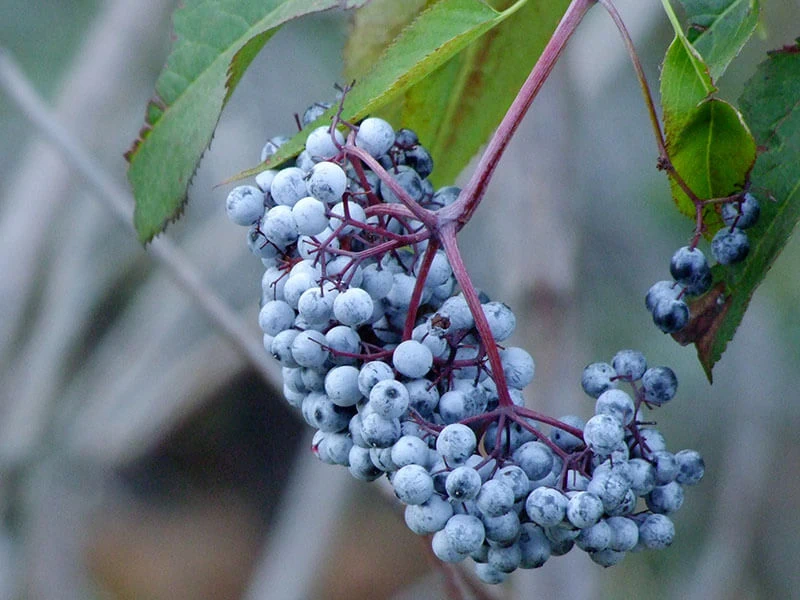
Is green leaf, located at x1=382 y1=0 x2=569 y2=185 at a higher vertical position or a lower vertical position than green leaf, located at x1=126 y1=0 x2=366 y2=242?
lower

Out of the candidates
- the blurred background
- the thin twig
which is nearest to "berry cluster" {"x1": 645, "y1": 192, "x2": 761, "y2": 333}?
the blurred background

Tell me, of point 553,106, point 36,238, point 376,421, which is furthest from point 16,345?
point 376,421

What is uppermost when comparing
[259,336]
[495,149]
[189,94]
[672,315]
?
[189,94]

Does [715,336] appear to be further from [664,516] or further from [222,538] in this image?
[222,538]

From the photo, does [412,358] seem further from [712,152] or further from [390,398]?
[712,152]

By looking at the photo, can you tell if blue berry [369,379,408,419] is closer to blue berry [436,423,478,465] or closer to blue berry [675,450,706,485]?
blue berry [436,423,478,465]

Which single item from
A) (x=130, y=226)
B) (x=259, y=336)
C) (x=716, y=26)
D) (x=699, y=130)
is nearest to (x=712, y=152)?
(x=699, y=130)

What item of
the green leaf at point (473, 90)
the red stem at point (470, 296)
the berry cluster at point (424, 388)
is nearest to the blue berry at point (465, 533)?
the berry cluster at point (424, 388)
